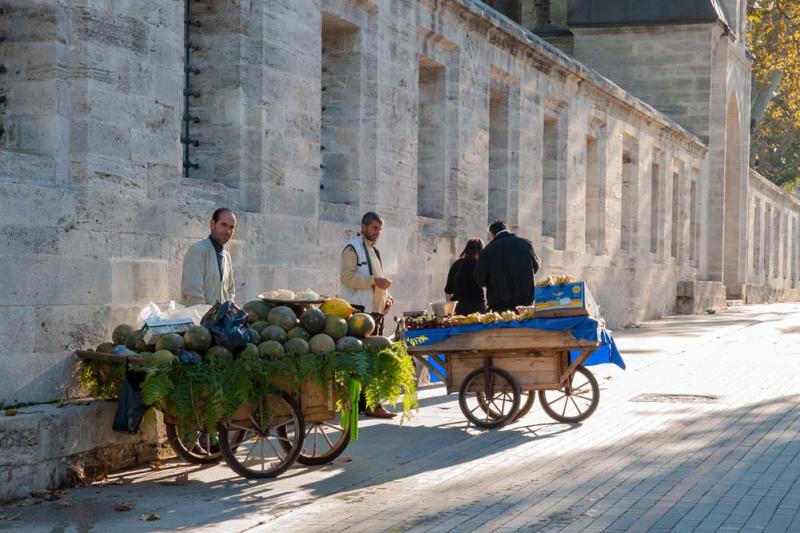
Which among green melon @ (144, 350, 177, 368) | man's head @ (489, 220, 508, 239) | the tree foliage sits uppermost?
the tree foliage

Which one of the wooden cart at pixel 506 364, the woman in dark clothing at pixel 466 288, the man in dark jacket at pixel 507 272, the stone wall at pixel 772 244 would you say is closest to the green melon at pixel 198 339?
the wooden cart at pixel 506 364

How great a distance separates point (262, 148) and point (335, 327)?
12.9 feet

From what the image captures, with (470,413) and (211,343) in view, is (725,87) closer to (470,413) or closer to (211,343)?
(470,413)

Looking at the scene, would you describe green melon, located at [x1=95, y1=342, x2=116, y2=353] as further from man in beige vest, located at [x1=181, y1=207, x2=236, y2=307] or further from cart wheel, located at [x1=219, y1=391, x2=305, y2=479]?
cart wheel, located at [x1=219, y1=391, x2=305, y2=479]

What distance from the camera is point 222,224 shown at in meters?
9.67

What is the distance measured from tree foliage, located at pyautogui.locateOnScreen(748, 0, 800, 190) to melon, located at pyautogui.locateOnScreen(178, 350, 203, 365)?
113 ft

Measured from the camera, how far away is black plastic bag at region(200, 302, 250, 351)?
→ 27.8ft

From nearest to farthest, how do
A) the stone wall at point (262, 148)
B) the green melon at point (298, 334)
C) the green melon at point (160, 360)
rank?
the green melon at point (160, 360), the green melon at point (298, 334), the stone wall at point (262, 148)

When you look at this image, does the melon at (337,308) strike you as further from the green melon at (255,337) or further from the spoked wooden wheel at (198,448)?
the spoked wooden wheel at (198,448)

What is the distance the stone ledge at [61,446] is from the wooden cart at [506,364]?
10.4ft

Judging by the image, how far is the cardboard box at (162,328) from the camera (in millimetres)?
8633

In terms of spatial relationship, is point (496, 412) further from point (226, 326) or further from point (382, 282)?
point (226, 326)

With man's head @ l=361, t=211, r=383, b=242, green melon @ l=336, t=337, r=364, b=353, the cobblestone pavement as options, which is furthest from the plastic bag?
man's head @ l=361, t=211, r=383, b=242

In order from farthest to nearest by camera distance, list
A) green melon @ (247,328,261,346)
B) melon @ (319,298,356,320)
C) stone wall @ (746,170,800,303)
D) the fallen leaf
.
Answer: stone wall @ (746,170,800,303) → melon @ (319,298,356,320) → green melon @ (247,328,261,346) → the fallen leaf
